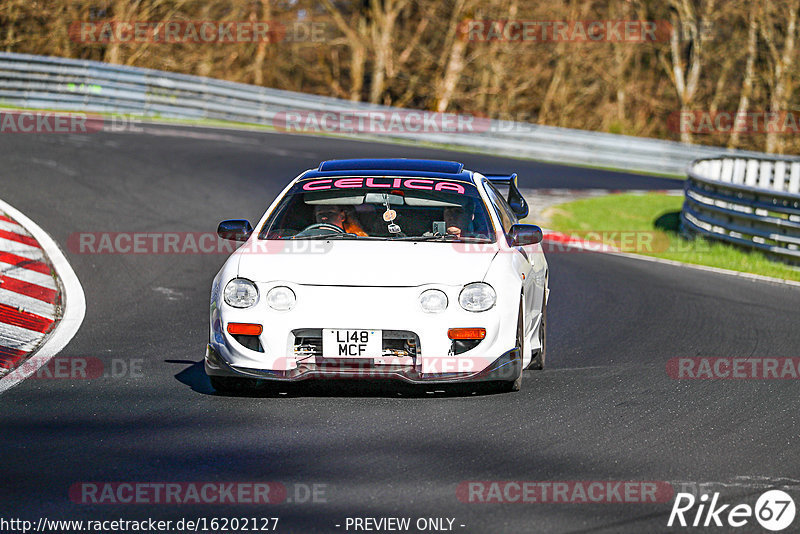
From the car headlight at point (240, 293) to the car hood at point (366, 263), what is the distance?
5 centimetres

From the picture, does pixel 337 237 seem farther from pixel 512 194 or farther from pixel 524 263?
pixel 512 194

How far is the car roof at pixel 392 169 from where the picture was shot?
810 centimetres

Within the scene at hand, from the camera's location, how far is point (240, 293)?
22.5 feet

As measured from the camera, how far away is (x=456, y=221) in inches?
306

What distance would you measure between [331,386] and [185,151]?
14.6 meters

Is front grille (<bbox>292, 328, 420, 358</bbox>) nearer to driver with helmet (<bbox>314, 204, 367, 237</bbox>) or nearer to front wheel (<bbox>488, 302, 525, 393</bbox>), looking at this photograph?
front wheel (<bbox>488, 302, 525, 393</bbox>)

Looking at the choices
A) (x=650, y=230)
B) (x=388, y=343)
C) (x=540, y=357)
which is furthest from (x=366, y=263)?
(x=650, y=230)

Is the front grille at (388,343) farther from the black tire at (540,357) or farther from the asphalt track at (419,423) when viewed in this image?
the black tire at (540,357)

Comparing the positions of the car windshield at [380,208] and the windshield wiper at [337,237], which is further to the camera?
the car windshield at [380,208]

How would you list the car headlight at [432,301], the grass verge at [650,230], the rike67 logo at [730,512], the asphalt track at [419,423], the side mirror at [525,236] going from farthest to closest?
the grass verge at [650,230] < the side mirror at [525,236] < the car headlight at [432,301] < the asphalt track at [419,423] < the rike67 logo at [730,512]

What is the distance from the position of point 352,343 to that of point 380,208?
5.25 ft

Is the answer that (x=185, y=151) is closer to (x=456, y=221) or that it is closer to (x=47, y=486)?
(x=456, y=221)

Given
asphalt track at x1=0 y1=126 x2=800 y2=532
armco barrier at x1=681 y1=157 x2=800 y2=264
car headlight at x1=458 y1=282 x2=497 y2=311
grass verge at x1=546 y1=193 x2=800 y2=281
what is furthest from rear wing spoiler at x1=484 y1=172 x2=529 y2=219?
armco barrier at x1=681 y1=157 x2=800 y2=264

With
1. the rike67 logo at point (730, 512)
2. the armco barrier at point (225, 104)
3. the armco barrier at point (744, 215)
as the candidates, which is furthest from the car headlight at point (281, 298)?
the armco barrier at point (225, 104)
